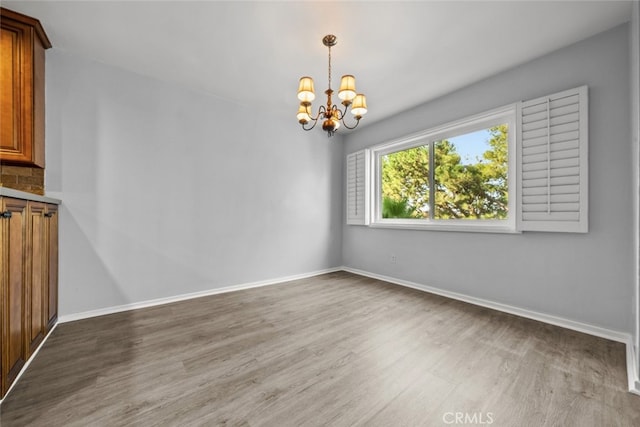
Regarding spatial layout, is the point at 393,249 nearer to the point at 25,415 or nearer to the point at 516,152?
the point at 516,152

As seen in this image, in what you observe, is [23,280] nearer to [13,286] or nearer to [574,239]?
[13,286]

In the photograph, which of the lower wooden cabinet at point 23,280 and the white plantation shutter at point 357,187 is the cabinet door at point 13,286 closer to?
the lower wooden cabinet at point 23,280

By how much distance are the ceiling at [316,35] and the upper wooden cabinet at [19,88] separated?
0.12 m

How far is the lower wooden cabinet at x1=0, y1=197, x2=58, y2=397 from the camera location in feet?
4.52

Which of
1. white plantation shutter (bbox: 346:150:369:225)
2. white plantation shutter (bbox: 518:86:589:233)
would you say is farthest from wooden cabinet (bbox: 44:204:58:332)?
white plantation shutter (bbox: 518:86:589:233)

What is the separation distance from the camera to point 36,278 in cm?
181

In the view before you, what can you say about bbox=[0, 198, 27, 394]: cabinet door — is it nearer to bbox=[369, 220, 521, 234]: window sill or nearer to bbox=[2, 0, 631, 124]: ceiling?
bbox=[2, 0, 631, 124]: ceiling

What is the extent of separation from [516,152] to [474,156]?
0.52 meters

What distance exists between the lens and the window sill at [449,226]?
8.67 feet

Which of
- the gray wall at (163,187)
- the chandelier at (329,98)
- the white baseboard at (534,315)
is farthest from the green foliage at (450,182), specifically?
the chandelier at (329,98)

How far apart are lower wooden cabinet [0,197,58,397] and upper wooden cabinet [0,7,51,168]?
0.48 meters

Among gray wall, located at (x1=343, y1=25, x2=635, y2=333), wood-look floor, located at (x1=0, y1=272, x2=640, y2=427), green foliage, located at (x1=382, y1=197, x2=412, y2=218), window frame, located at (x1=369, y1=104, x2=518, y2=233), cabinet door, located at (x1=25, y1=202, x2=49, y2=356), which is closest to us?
wood-look floor, located at (x1=0, y1=272, x2=640, y2=427)

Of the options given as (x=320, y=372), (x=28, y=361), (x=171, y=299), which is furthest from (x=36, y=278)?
(x=320, y=372)

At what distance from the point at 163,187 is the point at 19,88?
4.16 feet
